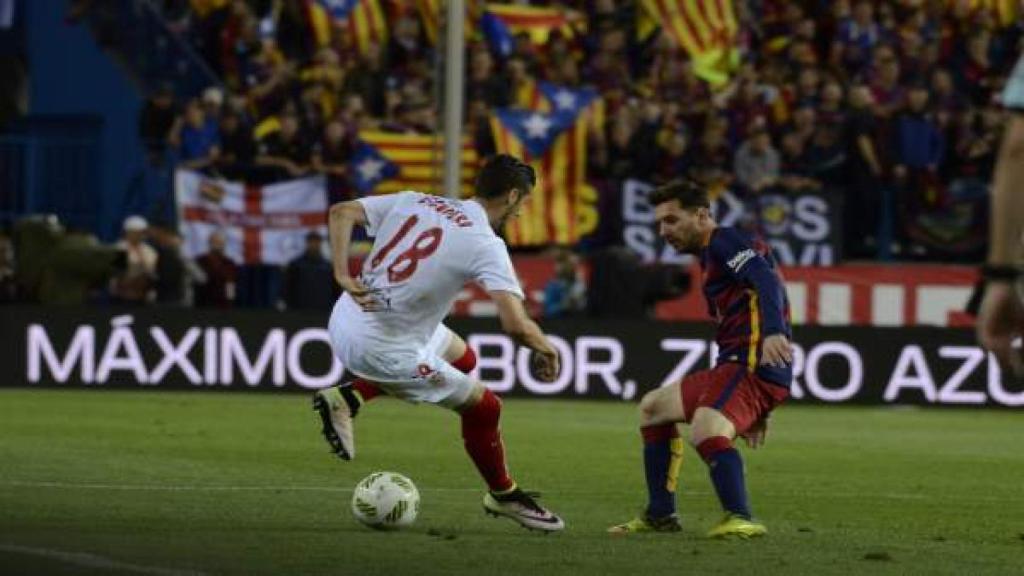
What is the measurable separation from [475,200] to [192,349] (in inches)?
520

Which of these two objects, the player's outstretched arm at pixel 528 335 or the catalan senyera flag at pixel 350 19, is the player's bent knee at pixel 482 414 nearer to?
the player's outstretched arm at pixel 528 335

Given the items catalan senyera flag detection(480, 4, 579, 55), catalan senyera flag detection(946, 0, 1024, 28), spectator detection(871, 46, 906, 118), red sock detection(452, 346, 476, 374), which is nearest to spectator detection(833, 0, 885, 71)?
spectator detection(871, 46, 906, 118)

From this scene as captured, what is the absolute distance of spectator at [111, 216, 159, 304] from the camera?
25.2m

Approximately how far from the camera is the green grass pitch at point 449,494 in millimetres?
9938

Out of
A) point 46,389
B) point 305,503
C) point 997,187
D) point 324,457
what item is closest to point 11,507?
point 305,503

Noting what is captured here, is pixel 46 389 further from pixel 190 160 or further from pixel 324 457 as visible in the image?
pixel 324 457

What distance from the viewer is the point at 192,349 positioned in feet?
78.9

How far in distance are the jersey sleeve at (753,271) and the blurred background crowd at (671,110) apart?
1332cm

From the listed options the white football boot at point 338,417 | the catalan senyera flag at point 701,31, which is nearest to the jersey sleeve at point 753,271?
the white football boot at point 338,417

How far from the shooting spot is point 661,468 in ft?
37.1

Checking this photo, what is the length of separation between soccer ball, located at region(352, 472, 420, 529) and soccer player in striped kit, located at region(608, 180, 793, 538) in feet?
3.12

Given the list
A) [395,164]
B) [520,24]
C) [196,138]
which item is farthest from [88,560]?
[520,24]

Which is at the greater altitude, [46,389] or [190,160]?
[190,160]

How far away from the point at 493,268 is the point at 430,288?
41 centimetres
